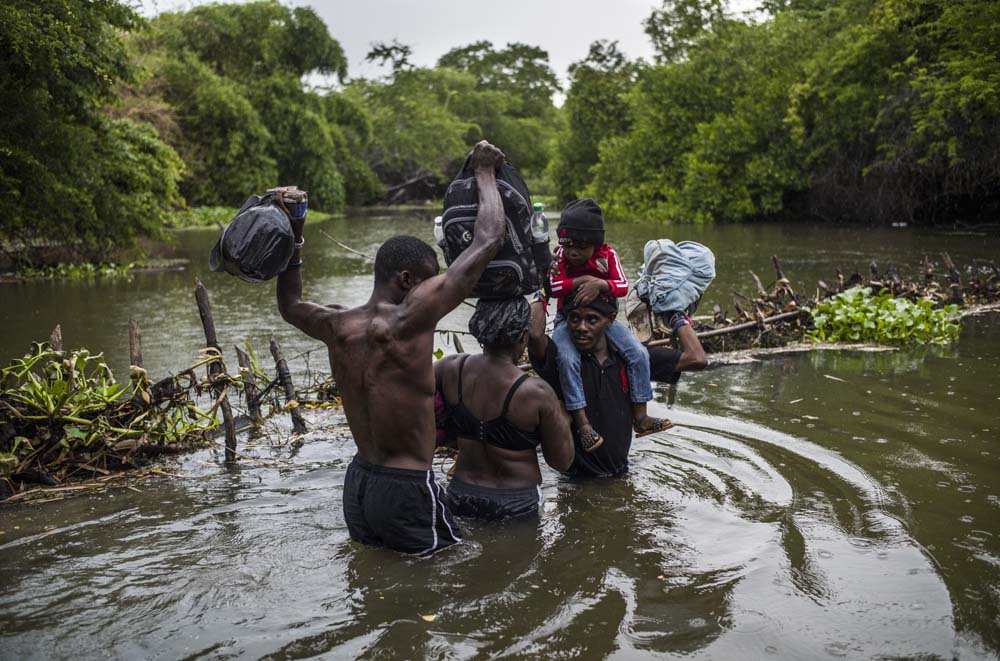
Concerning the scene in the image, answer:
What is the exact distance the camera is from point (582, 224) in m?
5.10

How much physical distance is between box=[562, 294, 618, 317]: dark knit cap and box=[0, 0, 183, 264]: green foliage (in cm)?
1103

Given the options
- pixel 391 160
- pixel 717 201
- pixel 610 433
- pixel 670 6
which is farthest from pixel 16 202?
pixel 391 160

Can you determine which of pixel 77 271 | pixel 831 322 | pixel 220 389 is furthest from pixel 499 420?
pixel 77 271

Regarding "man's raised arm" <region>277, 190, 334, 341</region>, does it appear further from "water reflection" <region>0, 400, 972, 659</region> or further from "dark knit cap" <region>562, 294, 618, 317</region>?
"dark knit cap" <region>562, 294, 618, 317</region>

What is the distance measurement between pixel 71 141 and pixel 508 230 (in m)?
13.9

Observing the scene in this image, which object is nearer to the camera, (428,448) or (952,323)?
(428,448)

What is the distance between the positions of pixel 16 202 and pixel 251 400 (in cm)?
1125

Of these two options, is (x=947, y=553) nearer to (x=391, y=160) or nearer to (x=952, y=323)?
(x=952, y=323)

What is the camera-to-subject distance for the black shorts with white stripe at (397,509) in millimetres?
4309

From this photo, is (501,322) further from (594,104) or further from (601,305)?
(594,104)

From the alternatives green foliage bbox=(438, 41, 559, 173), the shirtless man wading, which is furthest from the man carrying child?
green foliage bbox=(438, 41, 559, 173)

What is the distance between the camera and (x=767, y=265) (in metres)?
18.8

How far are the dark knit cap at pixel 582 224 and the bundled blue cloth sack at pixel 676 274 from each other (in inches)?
34.8

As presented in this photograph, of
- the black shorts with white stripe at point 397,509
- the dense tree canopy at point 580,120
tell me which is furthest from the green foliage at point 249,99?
the black shorts with white stripe at point 397,509
